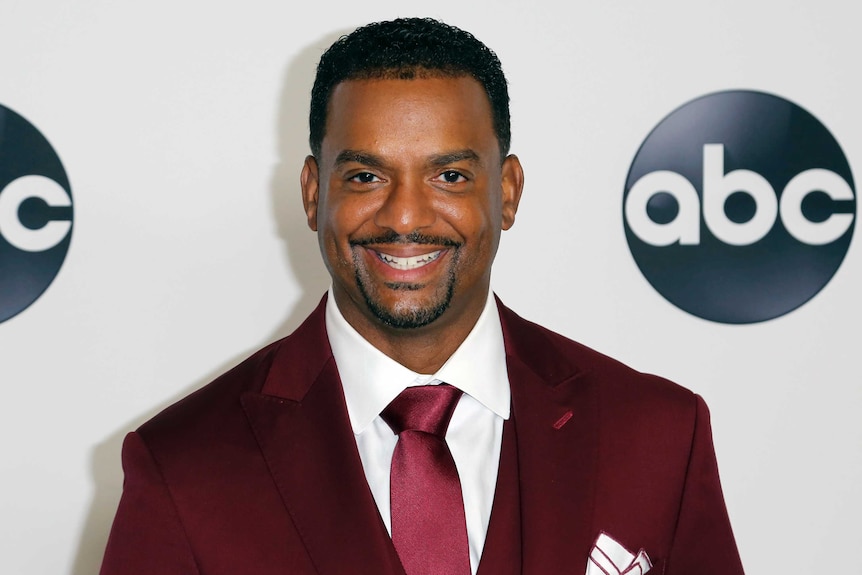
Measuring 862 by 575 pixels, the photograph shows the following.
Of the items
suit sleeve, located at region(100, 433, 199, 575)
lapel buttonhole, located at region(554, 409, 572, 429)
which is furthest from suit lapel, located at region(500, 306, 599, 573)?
suit sleeve, located at region(100, 433, 199, 575)

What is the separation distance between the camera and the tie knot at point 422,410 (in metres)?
1.39

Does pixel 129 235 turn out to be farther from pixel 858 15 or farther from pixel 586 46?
pixel 858 15

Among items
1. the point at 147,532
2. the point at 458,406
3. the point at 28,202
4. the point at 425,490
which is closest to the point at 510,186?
the point at 458,406

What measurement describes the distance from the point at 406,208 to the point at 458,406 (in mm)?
264

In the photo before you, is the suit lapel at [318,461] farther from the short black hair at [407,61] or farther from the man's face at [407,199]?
the short black hair at [407,61]

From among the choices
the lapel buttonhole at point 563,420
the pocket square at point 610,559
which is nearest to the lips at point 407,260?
the lapel buttonhole at point 563,420

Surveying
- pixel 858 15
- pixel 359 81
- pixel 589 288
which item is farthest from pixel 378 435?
pixel 858 15

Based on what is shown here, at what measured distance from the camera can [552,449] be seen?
4.65 feet

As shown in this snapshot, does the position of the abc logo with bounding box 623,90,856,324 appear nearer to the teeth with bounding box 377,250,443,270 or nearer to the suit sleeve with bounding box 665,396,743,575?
the suit sleeve with bounding box 665,396,743,575

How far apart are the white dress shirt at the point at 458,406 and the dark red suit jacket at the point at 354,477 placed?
2 cm

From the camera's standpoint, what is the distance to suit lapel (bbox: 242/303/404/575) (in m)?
1.30

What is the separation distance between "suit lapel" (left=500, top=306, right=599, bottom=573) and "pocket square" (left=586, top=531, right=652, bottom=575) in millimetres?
18

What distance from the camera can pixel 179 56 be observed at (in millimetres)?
2102

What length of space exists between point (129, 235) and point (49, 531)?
0.55 m
